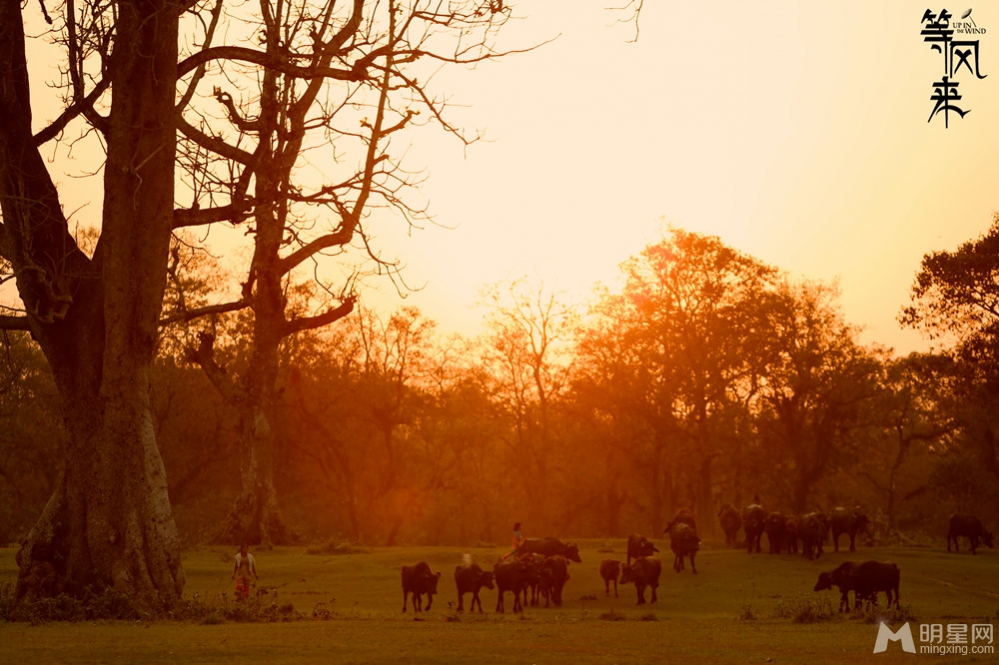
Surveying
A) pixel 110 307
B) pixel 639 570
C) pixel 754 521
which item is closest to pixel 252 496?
pixel 639 570

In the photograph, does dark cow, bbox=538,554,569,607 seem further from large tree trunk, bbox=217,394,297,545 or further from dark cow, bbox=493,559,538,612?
large tree trunk, bbox=217,394,297,545

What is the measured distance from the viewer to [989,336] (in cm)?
4425

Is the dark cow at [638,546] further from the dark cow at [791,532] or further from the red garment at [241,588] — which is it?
the red garment at [241,588]

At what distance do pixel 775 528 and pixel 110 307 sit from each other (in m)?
26.3

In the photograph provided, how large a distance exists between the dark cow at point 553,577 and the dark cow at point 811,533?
1302cm

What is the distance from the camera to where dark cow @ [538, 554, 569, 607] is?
23.4 m

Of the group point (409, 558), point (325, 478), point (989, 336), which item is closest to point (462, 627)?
point (409, 558)

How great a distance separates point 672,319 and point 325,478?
26446 mm

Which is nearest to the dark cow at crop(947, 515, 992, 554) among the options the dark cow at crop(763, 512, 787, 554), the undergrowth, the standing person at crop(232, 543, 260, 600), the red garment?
the dark cow at crop(763, 512, 787, 554)

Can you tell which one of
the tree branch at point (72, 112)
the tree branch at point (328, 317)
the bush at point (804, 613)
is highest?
the tree branch at point (72, 112)

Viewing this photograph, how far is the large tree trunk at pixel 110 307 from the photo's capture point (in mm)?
16375

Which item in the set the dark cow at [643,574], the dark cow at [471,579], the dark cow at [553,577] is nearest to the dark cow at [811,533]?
the dark cow at [643,574]

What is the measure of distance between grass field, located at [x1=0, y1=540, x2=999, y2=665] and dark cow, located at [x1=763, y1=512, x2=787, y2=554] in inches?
104

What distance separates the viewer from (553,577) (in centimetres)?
2380
